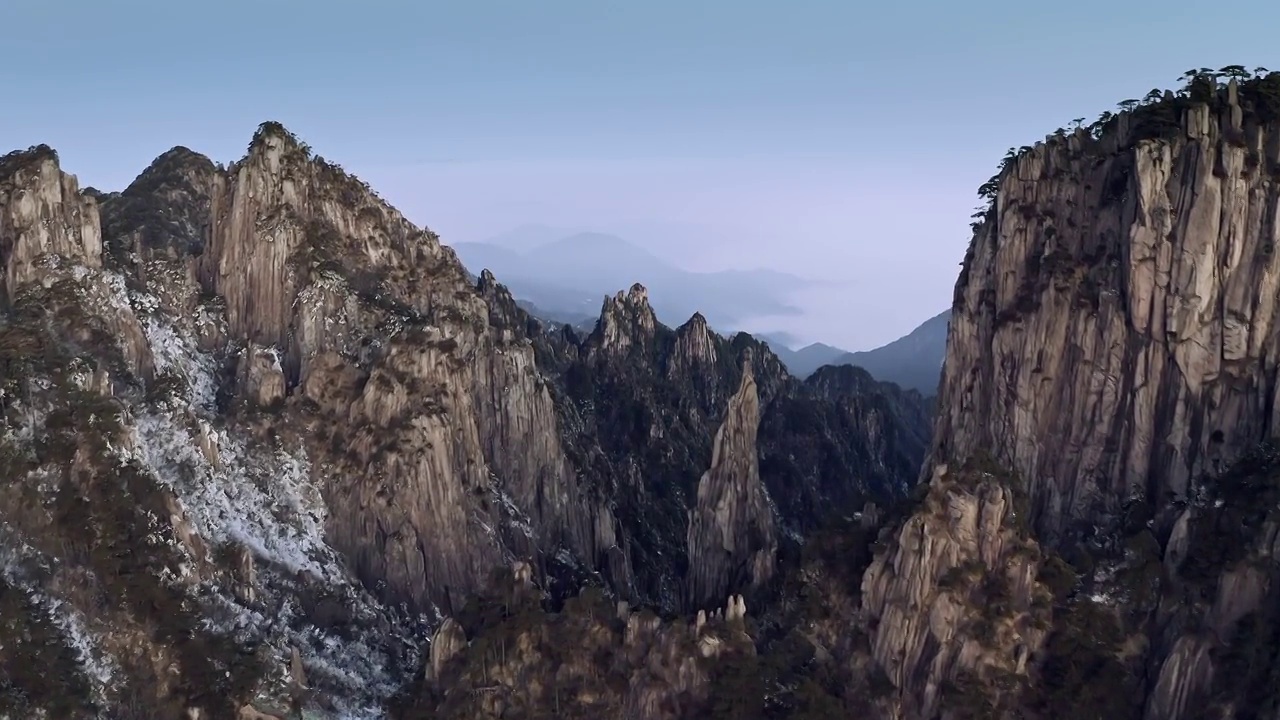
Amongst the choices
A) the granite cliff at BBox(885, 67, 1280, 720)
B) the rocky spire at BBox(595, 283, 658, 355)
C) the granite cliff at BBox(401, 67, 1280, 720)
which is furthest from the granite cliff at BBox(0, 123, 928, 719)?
the rocky spire at BBox(595, 283, 658, 355)

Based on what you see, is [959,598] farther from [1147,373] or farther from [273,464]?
[273,464]

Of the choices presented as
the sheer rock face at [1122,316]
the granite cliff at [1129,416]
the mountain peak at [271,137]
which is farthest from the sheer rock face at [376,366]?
the sheer rock face at [1122,316]

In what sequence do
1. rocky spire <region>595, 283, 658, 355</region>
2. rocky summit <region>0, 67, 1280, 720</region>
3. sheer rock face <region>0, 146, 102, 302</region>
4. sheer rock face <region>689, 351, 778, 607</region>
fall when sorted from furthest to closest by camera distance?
rocky spire <region>595, 283, 658, 355</region>
sheer rock face <region>689, 351, 778, 607</region>
sheer rock face <region>0, 146, 102, 302</region>
rocky summit <region>0, 67, 1280, 720</region>

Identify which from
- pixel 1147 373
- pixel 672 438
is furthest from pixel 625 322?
pixel 1147 373

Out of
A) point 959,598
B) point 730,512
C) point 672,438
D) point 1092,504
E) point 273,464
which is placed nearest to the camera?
point 959,598

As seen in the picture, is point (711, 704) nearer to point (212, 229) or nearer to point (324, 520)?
point (324, 520)

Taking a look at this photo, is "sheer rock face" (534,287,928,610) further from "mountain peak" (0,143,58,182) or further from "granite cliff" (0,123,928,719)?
"mountain peak" (0,143,58,182)

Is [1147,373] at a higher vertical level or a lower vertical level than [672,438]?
higher
